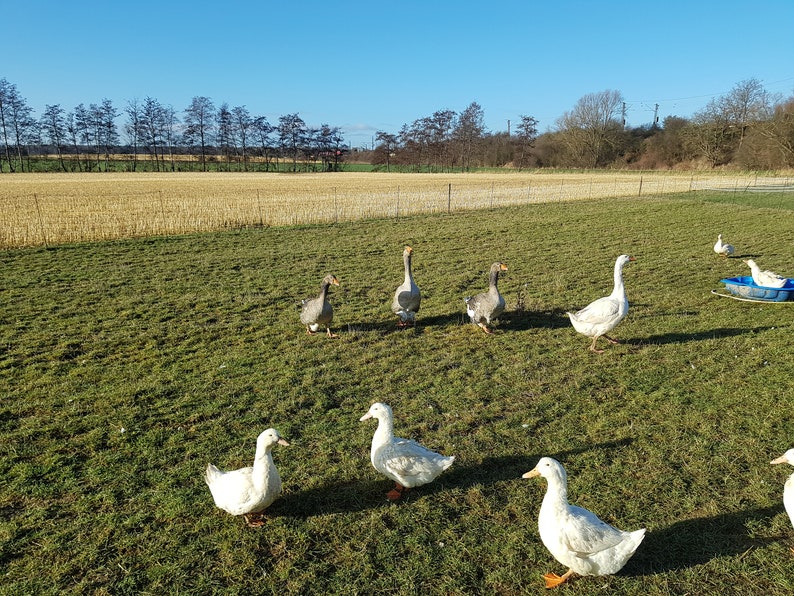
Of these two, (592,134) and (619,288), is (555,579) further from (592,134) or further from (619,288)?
(592,134)

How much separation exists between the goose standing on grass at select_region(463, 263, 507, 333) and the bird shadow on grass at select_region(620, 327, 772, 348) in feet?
7.51

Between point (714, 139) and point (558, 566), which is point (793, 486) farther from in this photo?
point (714, 139)

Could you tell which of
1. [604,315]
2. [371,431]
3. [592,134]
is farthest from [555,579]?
[592,134]

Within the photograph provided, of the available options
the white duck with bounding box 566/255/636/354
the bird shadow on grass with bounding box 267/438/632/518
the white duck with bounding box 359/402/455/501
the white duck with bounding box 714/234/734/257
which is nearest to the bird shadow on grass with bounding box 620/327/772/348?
the white duck with bounding box 566/255/636/354

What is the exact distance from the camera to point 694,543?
429cm

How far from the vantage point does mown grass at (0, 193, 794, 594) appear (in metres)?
4.14

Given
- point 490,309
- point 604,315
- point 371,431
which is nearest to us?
point 371,431

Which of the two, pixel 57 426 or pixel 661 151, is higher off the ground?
pixel 661 151

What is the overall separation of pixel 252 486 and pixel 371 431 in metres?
1.99

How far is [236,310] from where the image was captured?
11.3 m

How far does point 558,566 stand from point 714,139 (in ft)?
282

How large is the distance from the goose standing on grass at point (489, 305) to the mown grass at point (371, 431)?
1.09ft

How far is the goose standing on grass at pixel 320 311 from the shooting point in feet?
30.1

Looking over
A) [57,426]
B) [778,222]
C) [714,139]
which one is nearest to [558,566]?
[57,426]
